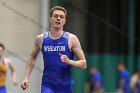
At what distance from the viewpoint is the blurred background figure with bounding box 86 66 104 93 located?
27.0 metres

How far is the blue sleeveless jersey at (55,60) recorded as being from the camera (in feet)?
30.6

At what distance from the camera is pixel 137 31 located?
28469 mm

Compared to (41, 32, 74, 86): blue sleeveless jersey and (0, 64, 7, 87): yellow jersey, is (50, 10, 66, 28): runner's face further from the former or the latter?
(0, 64, 7, 87): yellow jersey

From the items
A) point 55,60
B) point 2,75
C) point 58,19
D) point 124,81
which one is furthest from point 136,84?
point 58,19

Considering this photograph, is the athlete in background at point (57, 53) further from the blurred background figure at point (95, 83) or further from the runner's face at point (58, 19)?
the blurred background figure at point (95, 83)

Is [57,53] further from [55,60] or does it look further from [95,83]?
[95,83]

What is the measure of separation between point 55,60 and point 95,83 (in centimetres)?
1777

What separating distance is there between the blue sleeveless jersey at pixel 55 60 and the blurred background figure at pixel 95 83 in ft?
57.6

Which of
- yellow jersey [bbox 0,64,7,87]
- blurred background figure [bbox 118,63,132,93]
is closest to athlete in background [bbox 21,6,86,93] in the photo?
yellow jersey [bbox 0,64,7,87]

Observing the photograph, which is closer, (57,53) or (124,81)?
(57,53)

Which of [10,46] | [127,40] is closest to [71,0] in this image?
[127,40]

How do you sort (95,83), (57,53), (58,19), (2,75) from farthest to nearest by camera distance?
(95,83)
(2,75)
(57,53)
(58,19)

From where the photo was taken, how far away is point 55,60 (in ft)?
30.6

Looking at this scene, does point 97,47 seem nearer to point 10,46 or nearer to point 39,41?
point 10,46
